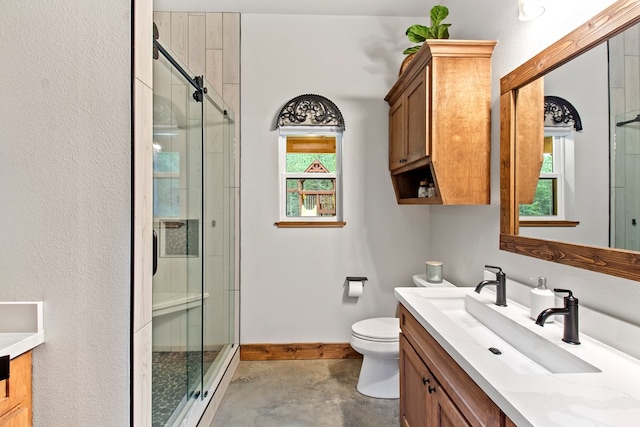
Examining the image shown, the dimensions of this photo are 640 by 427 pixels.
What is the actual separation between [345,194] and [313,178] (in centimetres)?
30

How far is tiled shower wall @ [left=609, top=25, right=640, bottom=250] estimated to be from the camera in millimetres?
967

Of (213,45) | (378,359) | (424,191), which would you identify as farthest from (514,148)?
(213,45)

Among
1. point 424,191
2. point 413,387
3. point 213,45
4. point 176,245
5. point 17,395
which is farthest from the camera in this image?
point 213,45

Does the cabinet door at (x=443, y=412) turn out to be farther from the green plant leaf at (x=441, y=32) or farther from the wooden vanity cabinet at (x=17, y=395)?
the green plant leaf at (x=441, y=32)

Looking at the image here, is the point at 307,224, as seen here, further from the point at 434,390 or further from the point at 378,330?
the point at 434,390

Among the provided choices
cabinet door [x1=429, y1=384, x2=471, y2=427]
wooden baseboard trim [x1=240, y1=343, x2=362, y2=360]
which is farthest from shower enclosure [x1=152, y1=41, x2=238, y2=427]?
cabinet door [x1=429, y1=384, x2=471, y2=427]

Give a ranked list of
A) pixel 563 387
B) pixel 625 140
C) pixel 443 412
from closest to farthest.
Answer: pixel 563 387, pixel 625 140, pixel 443 412

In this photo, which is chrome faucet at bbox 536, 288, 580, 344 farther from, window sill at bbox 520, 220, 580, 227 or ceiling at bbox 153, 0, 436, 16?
ceiling at bbox 153, 0, 436, 16

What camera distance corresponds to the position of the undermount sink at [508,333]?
1.01 m

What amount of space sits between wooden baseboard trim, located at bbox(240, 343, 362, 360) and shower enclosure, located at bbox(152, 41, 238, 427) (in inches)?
7.2

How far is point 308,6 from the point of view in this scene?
2568 mm

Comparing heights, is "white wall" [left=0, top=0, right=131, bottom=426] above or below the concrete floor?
above

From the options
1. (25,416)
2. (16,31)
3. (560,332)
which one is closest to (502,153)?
(560,332)

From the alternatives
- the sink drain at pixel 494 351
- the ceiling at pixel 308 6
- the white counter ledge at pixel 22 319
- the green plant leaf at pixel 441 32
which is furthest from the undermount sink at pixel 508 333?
the ceiling at pixel 308 6
